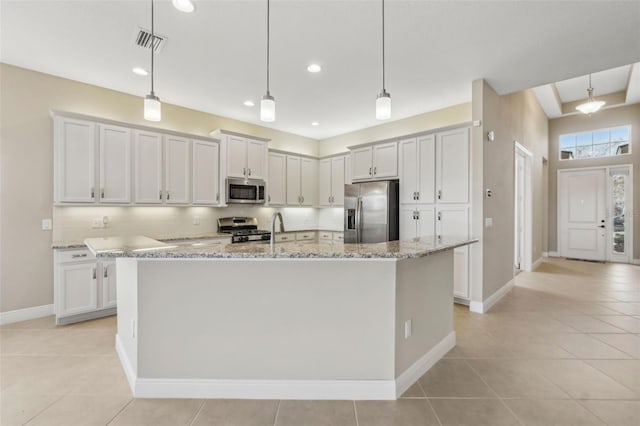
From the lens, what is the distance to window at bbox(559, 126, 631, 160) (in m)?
6.62

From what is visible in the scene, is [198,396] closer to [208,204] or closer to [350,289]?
[350,289]

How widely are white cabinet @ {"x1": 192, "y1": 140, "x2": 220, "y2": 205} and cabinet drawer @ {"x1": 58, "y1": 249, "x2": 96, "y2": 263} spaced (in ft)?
4.93

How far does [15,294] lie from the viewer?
334 cm

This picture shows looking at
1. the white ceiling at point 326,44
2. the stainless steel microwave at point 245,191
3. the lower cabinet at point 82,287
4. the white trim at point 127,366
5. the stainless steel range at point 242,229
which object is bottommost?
the white trim at point 127,366

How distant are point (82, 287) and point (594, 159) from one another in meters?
10.3

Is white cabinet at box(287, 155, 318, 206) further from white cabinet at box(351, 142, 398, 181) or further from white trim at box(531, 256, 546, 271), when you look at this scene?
white trim at box(531, 256, 546, 271)

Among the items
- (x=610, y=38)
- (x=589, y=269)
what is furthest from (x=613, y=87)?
(x=610, y=38)

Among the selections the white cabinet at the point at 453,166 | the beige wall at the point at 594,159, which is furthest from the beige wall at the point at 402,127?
the beige wall at the point at 594,159

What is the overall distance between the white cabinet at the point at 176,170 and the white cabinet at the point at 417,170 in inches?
132

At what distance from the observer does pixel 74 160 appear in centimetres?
345

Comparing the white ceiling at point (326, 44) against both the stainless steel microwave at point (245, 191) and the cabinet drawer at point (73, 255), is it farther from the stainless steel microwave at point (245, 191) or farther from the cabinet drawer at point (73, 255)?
the cabinet drawer at point (73, 255)

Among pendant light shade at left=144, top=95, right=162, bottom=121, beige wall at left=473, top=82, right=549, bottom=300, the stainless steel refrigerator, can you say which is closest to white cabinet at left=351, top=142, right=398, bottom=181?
the stainless steel refrigerator

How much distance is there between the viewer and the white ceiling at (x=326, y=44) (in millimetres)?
2369

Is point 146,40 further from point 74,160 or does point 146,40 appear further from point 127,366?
point 127,366
